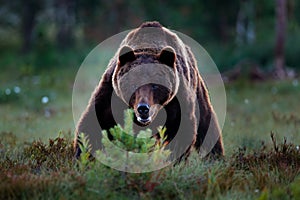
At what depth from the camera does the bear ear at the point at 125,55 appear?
5.17 metres

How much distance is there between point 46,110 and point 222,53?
10.8 metres

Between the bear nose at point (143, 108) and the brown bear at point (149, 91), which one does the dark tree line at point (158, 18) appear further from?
the bear nose at point (143, 108)

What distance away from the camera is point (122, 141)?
452 cm

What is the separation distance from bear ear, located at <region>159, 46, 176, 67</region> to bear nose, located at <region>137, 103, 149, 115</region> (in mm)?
527

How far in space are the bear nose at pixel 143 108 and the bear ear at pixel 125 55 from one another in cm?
51

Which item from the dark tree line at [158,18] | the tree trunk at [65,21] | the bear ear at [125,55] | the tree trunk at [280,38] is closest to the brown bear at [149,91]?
the bear ear at [125,55]

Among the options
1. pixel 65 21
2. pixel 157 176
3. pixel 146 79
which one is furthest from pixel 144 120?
pixel 65 21

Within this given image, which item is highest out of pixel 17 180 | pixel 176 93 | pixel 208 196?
pixel 176 93

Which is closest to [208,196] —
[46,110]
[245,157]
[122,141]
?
[122,141]

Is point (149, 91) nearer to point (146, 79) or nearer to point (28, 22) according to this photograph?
point (146, 79)

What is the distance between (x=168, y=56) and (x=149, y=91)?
0.38 meters

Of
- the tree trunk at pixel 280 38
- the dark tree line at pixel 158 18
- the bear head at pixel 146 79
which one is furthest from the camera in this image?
the dark tree line at pixel 158 18

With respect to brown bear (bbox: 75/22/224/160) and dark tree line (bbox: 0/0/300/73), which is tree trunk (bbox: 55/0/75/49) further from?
brown bear (bbox: 75/22/224/160)

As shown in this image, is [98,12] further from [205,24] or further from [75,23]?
[205,24]
